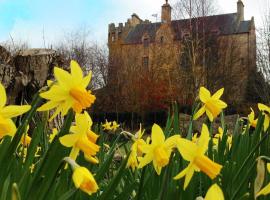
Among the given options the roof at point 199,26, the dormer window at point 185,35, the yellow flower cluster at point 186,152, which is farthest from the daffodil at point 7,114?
the dormer window at point 185,35

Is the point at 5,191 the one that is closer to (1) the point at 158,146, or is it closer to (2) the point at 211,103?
(1) the point at 158,146

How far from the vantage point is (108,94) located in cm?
2527

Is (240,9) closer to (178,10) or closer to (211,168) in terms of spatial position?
(178,10)

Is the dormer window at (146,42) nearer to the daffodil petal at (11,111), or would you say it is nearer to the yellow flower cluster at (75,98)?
the yellow flower cluster at (75,98)

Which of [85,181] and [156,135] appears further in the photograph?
[156,135]

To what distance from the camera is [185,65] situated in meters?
25.5

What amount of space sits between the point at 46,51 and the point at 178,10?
2130 centimetres

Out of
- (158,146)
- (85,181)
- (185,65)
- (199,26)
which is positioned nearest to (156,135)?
(158,146)

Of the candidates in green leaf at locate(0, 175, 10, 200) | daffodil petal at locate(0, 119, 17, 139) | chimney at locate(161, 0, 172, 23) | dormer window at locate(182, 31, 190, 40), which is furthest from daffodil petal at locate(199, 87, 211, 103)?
chimney at locate(161, 0, 172, 23)

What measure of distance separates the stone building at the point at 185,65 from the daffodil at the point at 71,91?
849 inches

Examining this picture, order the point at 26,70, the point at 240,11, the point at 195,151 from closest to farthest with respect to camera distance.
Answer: the point at 195,151, the point at 26,70, the point at 240,11

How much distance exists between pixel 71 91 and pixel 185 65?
2488cm

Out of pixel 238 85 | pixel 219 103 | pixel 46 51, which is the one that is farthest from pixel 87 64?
pixel 219 103

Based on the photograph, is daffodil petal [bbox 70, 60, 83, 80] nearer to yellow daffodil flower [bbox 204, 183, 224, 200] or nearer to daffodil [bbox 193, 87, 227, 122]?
yellow daffodil flower [bbox 204, 183, 224, 200]
